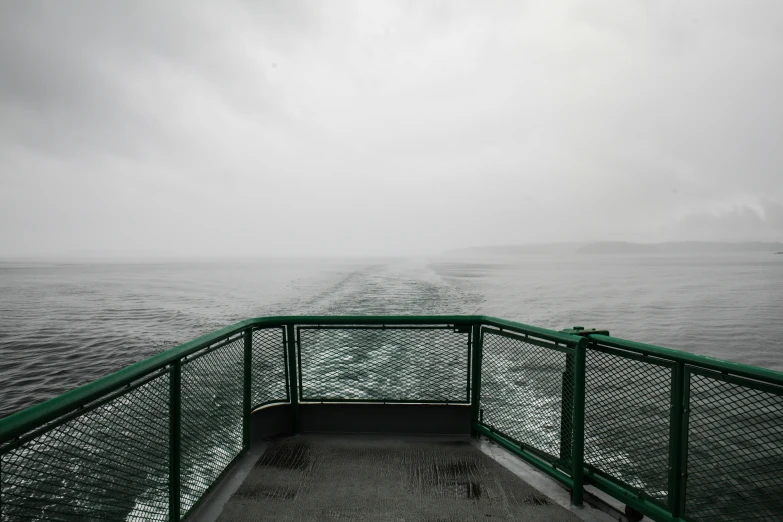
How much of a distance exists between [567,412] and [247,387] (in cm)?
262

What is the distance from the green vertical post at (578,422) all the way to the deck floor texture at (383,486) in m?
0.18

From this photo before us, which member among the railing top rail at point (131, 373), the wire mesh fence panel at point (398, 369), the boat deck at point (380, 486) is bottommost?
the boat deck at point (380, 486)

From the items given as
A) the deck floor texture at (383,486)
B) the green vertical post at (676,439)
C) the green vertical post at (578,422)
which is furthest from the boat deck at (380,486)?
the green vertical post at (676,439)

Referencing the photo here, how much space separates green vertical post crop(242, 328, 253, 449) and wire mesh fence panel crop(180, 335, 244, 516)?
5cm

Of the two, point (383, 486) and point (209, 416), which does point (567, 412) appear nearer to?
point (383, 486)

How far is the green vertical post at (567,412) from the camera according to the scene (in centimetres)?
353

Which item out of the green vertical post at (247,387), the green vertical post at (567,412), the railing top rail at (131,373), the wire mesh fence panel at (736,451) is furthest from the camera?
the green vertical post at (247,387)

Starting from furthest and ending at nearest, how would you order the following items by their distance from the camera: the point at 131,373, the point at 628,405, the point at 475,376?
the point at 475,376 < the point at 628,405 < the point at 131,373

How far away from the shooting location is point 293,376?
4.55 metres

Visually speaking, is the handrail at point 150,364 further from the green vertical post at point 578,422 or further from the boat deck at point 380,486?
the boat deck at point 380,486

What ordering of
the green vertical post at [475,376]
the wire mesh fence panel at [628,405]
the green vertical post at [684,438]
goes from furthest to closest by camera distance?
the green vertical post at [475,376] < the wire mesh fence panel at [628,405] < the green vertical post at [684,438]

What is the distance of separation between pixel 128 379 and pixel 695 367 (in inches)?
122

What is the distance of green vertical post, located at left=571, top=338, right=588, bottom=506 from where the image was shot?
3.33m

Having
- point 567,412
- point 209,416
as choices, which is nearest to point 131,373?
point 209,416
